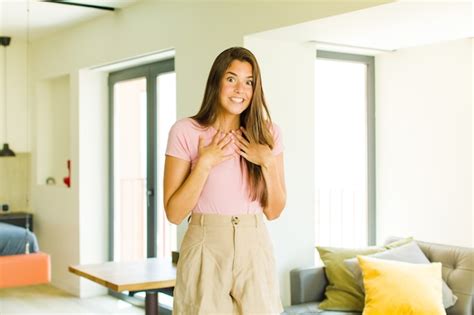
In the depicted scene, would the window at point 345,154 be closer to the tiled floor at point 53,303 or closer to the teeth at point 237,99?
the tiled floor at point 53,303

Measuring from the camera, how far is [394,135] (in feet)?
14.2

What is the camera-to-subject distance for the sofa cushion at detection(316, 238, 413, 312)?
361cm

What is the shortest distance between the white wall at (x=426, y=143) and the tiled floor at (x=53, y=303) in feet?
6.00

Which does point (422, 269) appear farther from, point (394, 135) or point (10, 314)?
point (10, 314)

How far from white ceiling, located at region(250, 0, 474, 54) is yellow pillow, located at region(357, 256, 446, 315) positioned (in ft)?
3.97

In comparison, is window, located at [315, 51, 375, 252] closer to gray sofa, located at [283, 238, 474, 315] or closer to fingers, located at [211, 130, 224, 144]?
gray sofa, located at [283, 238, 474, 315]

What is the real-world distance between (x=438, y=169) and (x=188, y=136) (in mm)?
2531

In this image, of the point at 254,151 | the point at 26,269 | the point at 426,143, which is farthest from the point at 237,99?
the point at 26,269

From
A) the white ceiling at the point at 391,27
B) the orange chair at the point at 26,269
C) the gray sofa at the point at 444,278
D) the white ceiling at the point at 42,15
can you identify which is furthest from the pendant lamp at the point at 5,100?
the gray sofa at the point at 444,278

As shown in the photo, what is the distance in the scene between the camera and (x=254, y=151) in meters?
1.87

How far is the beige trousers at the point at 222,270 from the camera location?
1.81 metres

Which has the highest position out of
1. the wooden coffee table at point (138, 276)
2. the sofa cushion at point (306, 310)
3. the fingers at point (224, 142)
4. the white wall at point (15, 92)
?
the white wall at point (15, 92)

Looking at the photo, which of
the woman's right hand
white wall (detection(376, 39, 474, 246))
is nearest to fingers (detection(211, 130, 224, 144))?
the woman's right hand

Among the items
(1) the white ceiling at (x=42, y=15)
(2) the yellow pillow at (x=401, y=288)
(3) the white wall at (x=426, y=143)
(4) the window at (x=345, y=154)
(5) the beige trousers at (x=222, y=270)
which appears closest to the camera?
(5) the beige trousers at (x=222, y=270)
